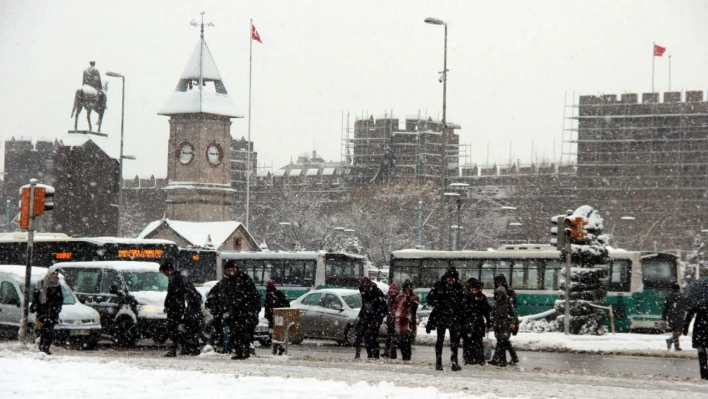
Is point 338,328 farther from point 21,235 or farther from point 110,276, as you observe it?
point 21,235

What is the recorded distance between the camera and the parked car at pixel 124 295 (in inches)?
923

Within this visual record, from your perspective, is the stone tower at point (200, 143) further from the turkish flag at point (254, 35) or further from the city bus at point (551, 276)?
the city bus at point (551, 276)

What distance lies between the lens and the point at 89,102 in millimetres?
48062

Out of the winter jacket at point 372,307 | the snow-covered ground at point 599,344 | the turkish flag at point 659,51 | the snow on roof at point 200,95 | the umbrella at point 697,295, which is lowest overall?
the snow-covered ground at point 599,344

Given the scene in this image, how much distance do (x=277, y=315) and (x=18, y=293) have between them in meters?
5.81

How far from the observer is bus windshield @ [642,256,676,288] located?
125 feet

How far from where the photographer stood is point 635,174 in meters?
107

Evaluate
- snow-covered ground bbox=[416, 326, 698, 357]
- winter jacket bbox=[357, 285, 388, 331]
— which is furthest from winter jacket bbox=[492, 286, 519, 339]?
snow-covered ground bbox=[416, 326, 698, 357]

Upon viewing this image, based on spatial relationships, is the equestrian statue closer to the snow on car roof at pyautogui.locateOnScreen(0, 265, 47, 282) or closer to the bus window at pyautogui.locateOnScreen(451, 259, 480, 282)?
the bus window at pyautogui.locateOnScreen(451, 259, 480, 282)

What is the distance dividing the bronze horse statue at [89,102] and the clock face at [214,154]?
86.0ft

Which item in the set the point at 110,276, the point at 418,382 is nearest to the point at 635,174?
the point at 110,276

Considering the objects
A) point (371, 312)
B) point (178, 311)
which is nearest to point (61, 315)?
point (178, 311)

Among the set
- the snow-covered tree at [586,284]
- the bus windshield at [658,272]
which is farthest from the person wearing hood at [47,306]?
the bus windshield at [658,272]

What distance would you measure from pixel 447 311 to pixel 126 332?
830 centimetres
